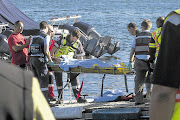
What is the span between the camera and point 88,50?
2314 cm

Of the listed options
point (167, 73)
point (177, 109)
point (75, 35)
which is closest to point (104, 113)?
point (75, 35)

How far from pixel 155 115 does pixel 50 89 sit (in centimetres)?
749

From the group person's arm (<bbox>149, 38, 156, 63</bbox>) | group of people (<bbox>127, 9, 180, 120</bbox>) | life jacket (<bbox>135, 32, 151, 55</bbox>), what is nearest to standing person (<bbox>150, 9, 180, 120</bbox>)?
group of people (<bbox>127, 9, 180, 120</bbox>)

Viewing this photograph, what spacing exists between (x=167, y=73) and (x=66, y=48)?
6.81 m

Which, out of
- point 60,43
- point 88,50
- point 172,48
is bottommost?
point 88,50

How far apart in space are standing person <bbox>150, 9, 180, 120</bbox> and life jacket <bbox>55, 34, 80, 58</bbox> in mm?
6668

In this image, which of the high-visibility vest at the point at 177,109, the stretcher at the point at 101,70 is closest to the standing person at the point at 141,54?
the stretcher at the point at 101,70

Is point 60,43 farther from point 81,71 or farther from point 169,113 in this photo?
point 169,113

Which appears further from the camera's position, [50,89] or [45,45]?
[50,89]

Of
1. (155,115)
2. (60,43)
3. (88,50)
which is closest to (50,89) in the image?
(60,43)

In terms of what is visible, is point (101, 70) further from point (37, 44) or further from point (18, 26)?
point (18, 26)

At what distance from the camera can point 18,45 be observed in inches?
331

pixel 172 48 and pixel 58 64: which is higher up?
pixel 172 48

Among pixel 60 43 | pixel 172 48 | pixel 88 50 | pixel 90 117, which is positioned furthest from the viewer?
pixel 88 50
